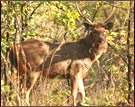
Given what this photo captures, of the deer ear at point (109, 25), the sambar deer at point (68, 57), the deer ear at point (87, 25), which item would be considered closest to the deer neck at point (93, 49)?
the sambar deer at point (68, 57)

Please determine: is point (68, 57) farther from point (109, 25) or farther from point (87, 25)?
point (109, 25)

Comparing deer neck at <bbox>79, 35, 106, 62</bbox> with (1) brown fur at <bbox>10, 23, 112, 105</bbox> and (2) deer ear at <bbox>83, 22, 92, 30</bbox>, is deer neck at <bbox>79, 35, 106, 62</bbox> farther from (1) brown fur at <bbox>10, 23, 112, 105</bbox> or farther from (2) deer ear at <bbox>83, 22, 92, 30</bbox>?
(2) deer ear at <bbox>83, 22, 92, 30</bbox>

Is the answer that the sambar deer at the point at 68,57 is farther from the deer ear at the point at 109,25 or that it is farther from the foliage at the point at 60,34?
the foliage at the point at 60,34

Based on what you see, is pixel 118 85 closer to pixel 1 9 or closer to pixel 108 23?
Answer: pixel 108 23

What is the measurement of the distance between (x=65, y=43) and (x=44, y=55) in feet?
2.39

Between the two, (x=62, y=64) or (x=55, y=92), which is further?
(x=62, y=64)

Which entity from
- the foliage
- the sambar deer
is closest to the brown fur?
the sambar deer

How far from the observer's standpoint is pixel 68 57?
35.4 ft

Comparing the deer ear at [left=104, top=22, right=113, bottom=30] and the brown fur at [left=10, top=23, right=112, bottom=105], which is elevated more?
the deer ear at [left=104, top=22, right=113, bottom=30]

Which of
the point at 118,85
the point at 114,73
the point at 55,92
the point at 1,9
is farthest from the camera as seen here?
the point at 114,73

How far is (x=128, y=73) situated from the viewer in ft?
35.8

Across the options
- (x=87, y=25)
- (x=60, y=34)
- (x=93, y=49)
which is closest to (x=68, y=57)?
(x=93, y=49)

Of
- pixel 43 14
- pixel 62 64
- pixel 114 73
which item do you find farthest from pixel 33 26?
pixel 114 73

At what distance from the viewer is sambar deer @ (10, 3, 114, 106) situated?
33.8 ft
